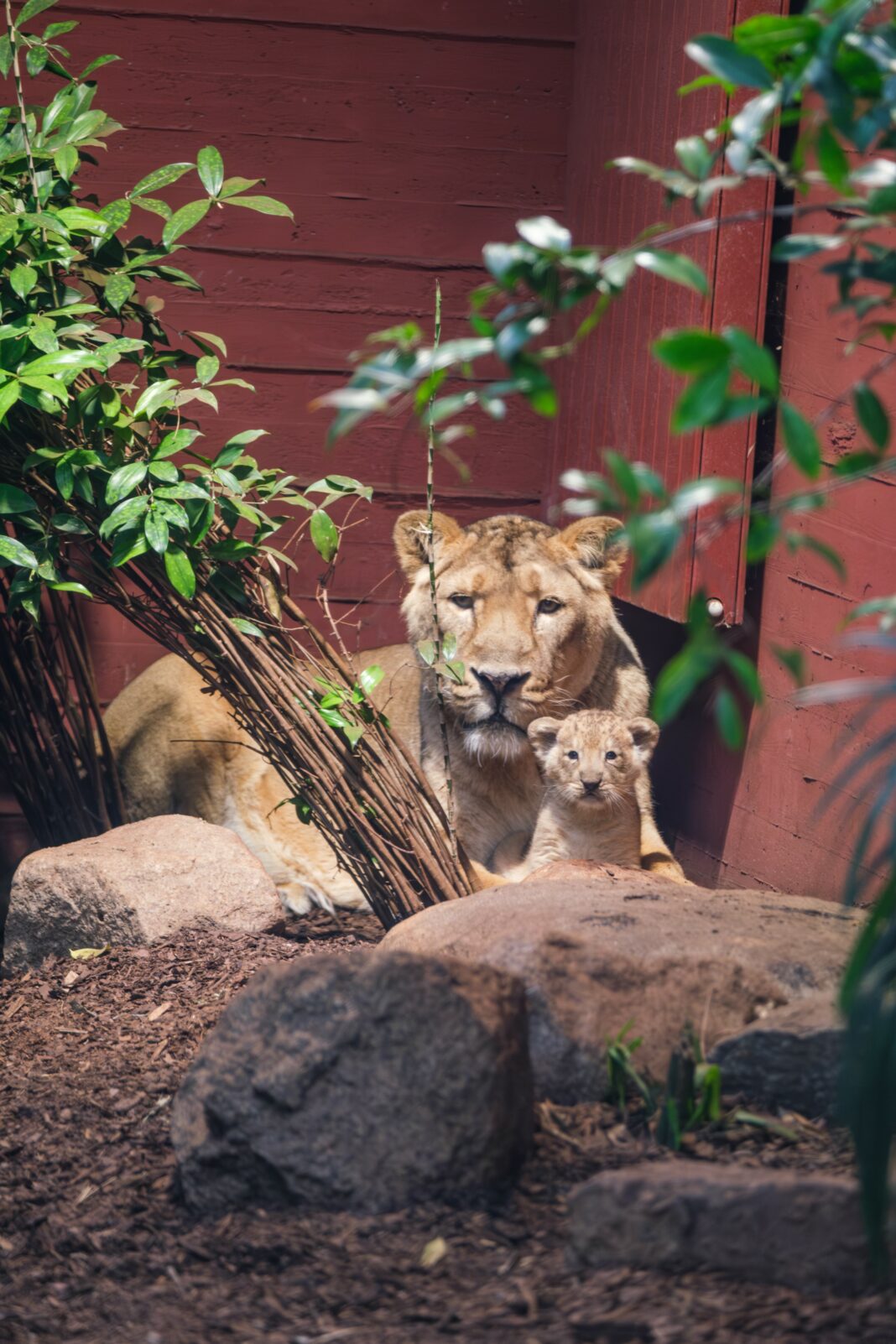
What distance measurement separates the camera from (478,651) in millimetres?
4598

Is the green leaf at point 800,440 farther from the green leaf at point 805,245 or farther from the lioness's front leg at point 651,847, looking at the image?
the lioness's front leg at point 651,847

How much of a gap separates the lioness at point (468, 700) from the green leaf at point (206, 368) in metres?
0.98

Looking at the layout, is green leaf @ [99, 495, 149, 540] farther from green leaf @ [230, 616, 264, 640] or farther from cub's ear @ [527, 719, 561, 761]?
cub's ear @ [527, 719, 561, 761]

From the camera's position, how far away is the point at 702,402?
1490mm

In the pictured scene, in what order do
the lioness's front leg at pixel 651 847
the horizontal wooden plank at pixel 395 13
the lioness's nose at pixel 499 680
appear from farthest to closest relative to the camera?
the horizontal wooden plank at pixel 395 13 → the lioness's front leg at pixel 651 847 → the lioness's nose at pixel 499 680

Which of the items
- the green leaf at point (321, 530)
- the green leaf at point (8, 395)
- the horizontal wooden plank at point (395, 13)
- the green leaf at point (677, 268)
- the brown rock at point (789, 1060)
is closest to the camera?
the green leaf at point (677, 268)

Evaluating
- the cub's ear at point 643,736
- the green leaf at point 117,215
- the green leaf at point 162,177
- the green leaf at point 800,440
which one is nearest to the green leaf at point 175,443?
the green leaf at point 117,215

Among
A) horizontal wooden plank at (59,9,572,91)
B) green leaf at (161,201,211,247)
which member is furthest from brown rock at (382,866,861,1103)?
horizontal wooden plank at (59,9,572,91)

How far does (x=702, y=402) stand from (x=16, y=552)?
114 inches

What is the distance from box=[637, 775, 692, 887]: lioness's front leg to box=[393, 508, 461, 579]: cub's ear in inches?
42.4

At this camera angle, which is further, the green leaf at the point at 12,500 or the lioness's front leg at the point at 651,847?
the lioness's front leg at the point at 651,847

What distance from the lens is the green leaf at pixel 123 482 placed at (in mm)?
3748

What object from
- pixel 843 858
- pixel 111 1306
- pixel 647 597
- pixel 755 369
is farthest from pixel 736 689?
pixel 755 369

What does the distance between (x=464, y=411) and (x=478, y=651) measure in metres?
1.67
